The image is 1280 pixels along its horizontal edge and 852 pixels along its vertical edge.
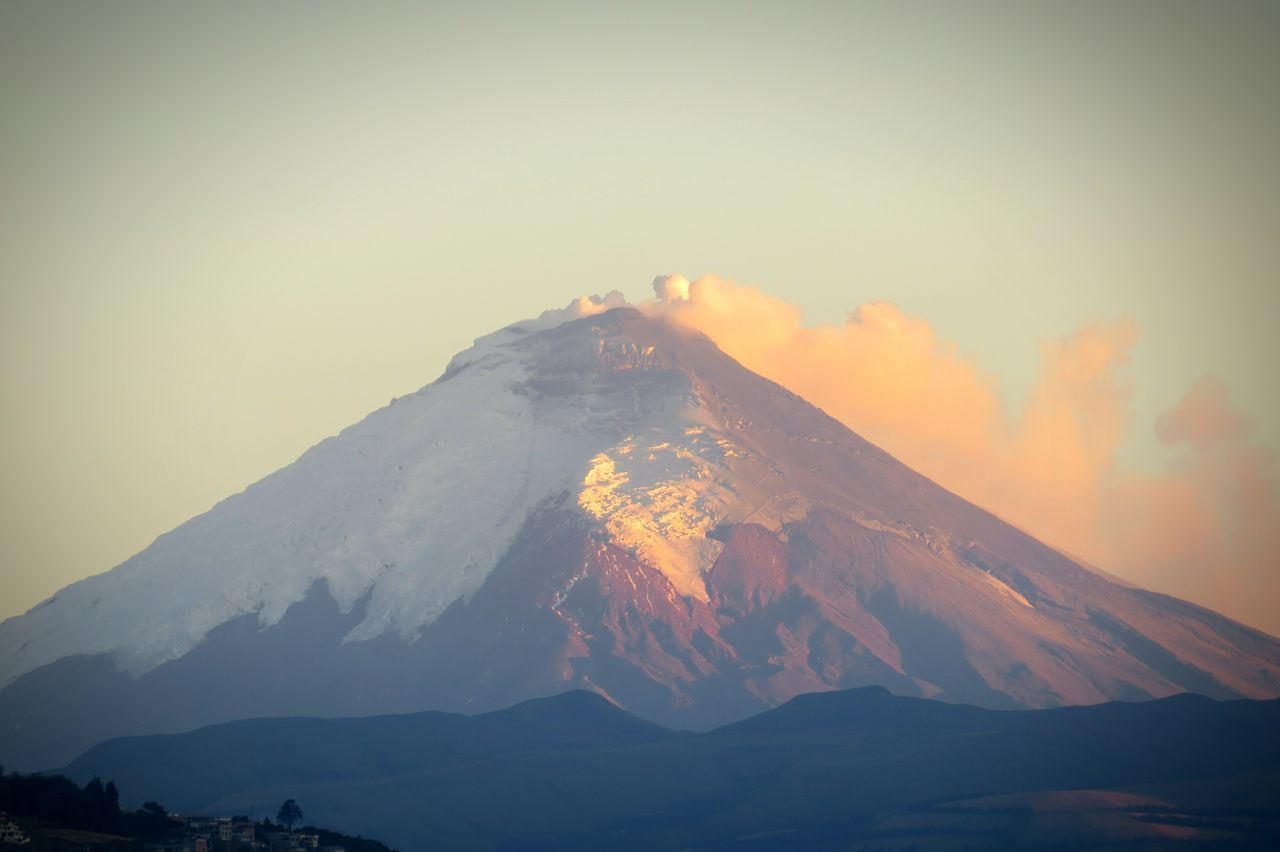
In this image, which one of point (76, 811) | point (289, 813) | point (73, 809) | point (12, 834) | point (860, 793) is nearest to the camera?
point (12, 834)

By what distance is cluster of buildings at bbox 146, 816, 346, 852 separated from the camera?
113 m

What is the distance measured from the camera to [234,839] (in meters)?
119

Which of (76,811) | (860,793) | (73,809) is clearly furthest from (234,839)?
(860,793)

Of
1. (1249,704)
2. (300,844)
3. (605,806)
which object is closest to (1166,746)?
(1249,704)

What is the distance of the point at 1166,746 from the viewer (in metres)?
190

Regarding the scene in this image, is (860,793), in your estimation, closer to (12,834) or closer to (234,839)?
(234,839)

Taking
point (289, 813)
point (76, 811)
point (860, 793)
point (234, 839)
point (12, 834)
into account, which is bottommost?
point (860, 793)

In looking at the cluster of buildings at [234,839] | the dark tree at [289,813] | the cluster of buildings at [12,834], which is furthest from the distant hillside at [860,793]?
the cluster of buildings at [12,834]

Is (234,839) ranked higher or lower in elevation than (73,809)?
lower

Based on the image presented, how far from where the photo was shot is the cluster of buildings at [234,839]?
11262cm

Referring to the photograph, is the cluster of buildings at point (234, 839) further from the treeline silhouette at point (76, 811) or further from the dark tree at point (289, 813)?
the dark tree at point (289, 813)

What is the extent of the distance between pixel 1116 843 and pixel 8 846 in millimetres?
82818

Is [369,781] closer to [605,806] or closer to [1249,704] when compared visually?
[605,806]

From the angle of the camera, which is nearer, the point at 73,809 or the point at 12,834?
the point at 12,834
